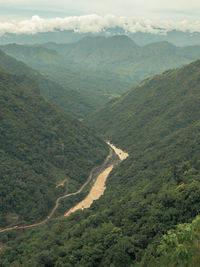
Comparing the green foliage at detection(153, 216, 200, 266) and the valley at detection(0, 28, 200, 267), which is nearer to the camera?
the green foliage at detection(153, 216, 200, 266)

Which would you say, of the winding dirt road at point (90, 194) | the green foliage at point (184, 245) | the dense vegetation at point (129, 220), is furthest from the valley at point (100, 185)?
the winding dirt road at point (90, 194)

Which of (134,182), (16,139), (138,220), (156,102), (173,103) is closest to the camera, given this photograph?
(138,220)

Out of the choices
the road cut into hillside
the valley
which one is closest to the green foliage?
the valley

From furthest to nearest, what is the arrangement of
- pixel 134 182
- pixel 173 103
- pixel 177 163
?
pixel 173 103 → pixel 134 182 → pixel 177 163

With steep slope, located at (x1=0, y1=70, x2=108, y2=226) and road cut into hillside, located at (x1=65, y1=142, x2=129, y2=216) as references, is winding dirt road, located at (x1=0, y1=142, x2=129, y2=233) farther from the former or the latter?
steep slope, located at (x1=0, y1=70, x2=108, y2=226)

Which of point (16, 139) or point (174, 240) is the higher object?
point (174, 240)

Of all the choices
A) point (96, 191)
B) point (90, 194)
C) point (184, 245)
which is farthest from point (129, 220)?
point (96, 191)

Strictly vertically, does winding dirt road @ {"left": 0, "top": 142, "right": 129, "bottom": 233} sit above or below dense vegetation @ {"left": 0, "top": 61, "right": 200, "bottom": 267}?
below

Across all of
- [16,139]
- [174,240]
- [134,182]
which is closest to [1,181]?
[16,139]

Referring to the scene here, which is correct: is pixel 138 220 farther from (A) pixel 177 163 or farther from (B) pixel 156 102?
(B) pixel 156 102
